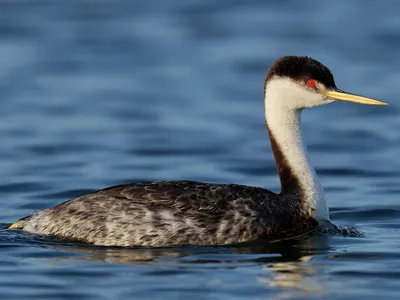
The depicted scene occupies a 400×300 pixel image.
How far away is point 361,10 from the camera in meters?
30.2

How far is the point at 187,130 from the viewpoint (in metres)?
20.8

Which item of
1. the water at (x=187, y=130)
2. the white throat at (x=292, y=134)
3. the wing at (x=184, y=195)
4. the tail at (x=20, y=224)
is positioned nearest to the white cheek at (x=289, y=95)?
the white throat at (x=292, y=134)

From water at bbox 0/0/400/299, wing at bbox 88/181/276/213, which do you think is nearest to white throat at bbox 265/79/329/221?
A: water at bbox 0/0/400/299

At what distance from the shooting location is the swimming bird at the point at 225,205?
13.5 metres

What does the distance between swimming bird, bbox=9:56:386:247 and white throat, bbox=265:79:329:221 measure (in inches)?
0.4

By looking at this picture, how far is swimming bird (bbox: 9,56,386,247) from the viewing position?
13461 mm

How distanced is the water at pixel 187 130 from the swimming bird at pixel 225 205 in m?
0.20

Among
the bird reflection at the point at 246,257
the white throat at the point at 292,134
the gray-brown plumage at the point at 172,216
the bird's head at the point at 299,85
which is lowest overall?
the bird reflection at the point at 246,257

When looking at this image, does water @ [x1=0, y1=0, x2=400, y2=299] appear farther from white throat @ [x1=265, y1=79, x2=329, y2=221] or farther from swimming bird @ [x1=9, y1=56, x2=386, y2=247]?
white throat @ [x1=265, y1=79, x2=329, y2=221]

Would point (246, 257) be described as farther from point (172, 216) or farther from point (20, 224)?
point (20, 224)

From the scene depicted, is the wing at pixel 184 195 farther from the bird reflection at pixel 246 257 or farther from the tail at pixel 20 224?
the tail at pixel 20 224

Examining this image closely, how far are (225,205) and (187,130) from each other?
730cm

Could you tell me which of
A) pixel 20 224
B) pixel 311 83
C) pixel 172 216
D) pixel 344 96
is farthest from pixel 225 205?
pixel 20 224

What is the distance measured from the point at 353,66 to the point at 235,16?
520 cm
